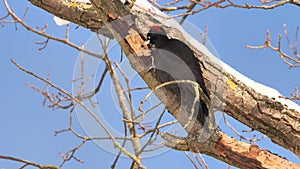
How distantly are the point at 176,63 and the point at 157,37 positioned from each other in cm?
11

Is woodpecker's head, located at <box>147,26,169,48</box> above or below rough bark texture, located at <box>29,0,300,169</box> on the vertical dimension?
above

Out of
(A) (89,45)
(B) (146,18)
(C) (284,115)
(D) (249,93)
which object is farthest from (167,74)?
(A) (89,45)

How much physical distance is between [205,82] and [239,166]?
1.03 feet

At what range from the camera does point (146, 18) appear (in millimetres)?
1198

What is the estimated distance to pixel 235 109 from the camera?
1245mm

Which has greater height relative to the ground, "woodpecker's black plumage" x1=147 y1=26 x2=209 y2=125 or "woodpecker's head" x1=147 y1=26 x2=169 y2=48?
"woodpecker's head" x1=147 y1=26 x2=169 y2=48

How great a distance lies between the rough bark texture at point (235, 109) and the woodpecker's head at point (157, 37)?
3cm

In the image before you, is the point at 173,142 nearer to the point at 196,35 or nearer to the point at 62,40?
the point at 196,35

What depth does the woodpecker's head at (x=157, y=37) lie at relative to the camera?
118 cm

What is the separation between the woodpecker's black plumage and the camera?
1.17 meters

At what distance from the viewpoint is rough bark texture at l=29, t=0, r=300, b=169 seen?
1173 millimetres

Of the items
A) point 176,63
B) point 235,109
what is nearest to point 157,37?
point 176,63

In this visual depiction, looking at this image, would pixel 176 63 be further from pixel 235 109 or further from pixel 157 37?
pixel 235 109

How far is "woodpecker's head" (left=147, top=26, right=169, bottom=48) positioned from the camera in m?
1.18
